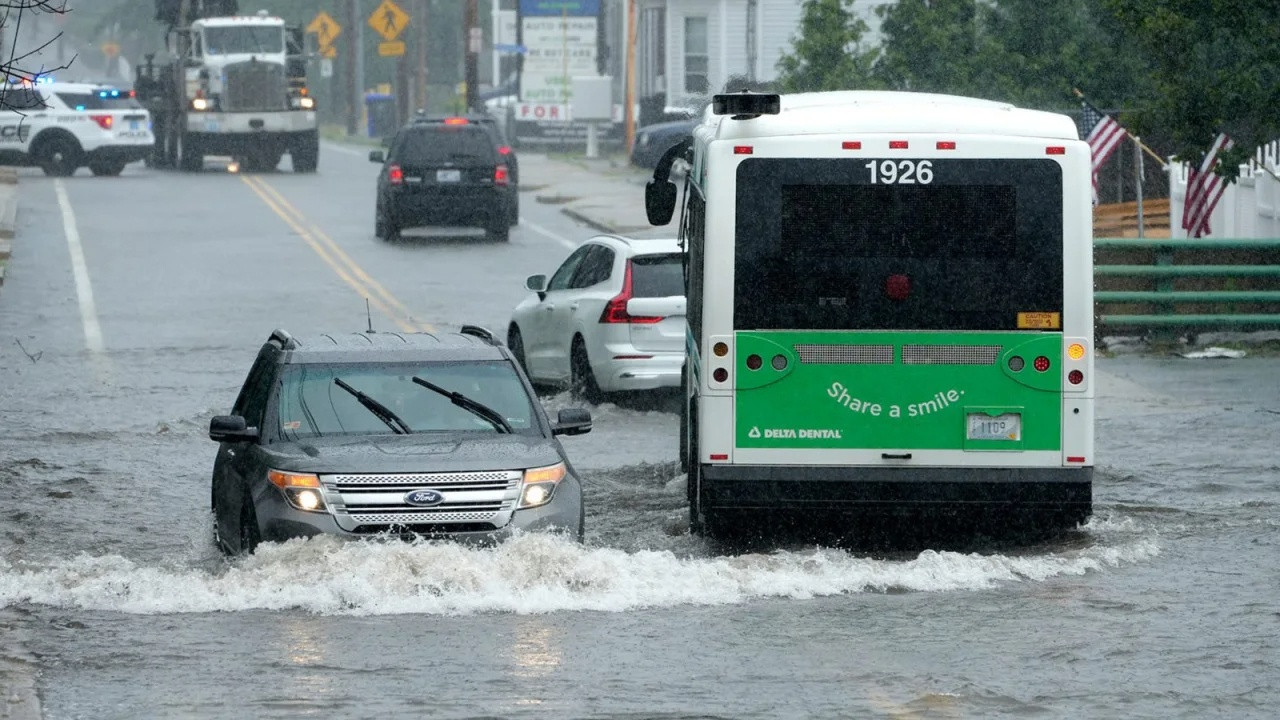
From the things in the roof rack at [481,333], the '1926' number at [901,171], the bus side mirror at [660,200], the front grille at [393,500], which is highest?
the '1926' number at [901,171]

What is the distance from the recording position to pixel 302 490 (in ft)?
34.4

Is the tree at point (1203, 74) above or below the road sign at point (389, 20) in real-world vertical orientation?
below

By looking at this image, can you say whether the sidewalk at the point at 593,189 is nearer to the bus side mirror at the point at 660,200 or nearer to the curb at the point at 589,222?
the curb at the point at 589,222

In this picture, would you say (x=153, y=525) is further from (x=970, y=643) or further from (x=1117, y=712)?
(x=1117, y=712)

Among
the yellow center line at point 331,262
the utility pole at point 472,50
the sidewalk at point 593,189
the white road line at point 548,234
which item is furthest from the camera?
the utility pole at point 472,50

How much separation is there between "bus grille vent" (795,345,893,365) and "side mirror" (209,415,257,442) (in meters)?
2.94

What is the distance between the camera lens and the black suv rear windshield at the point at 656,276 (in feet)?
58.6

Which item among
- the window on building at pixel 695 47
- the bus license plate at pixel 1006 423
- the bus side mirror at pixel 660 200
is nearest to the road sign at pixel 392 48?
the window on building at pixel 695 47

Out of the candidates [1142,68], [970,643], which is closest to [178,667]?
[970,643]

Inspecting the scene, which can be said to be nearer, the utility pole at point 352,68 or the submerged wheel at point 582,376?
the submerged wheel at point 582,376

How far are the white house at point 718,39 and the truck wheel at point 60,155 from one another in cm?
1590

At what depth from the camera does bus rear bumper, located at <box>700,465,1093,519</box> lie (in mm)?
11797

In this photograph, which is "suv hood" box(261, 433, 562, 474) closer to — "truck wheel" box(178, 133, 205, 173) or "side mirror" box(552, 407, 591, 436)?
"side mirror" box(552, 407, 591, 436)

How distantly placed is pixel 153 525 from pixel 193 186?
32477 millimetres
